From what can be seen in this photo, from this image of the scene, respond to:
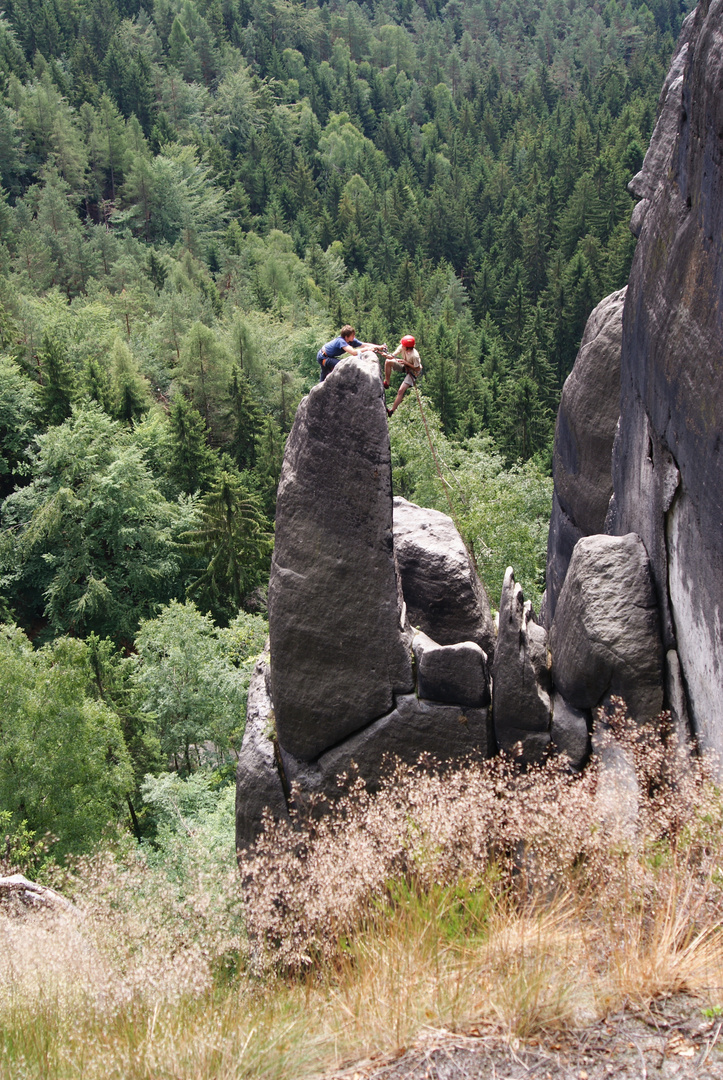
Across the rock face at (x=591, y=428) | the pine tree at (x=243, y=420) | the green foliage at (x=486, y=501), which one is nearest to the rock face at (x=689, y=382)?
the rock face at (x=591, y=428)

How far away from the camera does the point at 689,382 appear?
30.0ft

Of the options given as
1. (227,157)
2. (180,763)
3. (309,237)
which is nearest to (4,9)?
(227,157)

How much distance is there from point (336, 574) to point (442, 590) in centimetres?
250

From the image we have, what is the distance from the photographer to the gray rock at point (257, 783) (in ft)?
39.3

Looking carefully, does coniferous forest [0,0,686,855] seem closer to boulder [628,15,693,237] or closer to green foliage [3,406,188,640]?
green foliage [3,406,188,640]

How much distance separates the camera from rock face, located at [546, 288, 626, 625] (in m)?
14.7

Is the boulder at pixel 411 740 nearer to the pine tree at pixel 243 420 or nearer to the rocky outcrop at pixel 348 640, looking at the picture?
the rocky outcrop at pixel 348 640

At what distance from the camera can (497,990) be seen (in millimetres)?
5832

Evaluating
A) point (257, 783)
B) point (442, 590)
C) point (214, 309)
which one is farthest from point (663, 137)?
point (214, 309)

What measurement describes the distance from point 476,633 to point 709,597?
183 inches

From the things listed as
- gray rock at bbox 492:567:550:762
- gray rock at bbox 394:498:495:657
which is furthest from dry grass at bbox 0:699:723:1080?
gray rock at bbox 394:498:495:657

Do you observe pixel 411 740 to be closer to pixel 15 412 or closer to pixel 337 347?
pixel 337 347

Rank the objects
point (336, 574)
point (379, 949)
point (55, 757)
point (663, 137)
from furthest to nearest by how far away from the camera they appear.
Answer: point (55, 757)
point (663, 137)
point (336, 574)
point (379, 949)

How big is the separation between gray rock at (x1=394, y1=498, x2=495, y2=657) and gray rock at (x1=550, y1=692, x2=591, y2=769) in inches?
74.3
